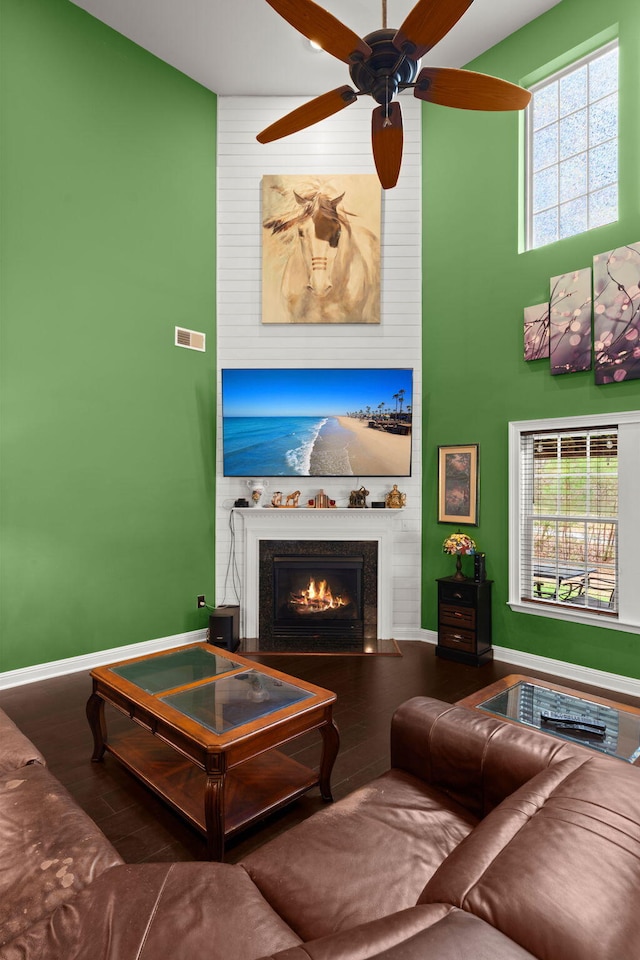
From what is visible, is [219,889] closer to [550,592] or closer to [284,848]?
[284,848]

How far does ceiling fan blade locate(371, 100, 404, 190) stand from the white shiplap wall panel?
2.23 meters

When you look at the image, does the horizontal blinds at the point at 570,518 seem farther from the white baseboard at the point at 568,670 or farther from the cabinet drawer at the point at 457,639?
the cabinet drawer at the point at 457,639

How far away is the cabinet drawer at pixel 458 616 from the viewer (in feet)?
15.1

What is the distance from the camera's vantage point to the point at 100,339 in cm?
453

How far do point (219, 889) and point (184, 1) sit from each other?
6008 mm

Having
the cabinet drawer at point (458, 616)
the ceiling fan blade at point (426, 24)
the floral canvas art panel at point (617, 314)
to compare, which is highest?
the ceiling fan blade at point (426, 24)

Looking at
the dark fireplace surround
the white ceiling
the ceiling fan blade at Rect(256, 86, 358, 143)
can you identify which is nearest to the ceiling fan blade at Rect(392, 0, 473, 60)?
the ceiling fan blade at Rect(256, 86, 358, 143)

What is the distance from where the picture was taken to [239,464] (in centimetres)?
527

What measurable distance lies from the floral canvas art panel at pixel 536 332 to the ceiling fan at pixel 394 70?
6.62ft

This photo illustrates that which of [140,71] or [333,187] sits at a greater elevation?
[140,71]

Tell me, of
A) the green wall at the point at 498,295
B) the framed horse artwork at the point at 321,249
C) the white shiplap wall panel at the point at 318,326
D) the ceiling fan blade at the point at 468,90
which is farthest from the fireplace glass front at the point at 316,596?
the ceiling fan blade at the point at 468,90

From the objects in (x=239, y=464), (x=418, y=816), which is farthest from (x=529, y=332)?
(x=418, y=816)

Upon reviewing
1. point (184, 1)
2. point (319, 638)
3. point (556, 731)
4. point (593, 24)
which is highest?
A: point (184, 1)

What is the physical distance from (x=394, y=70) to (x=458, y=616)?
3.89 metres
